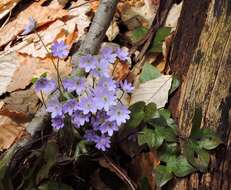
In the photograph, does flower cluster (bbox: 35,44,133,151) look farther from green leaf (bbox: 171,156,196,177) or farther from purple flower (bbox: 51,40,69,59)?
green leaf (bbox: 171,156,196,177)

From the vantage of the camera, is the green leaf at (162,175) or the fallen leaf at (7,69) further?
the fallen leaf at (7,69)

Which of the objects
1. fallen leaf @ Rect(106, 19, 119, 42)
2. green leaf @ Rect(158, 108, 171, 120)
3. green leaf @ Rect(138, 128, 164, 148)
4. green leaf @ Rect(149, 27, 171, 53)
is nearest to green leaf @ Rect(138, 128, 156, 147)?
green leaf @ Rect(138, 128, 164, 148)

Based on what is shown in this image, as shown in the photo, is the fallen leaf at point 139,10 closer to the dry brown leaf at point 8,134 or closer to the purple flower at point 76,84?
the dry brown leaf at point 8,134

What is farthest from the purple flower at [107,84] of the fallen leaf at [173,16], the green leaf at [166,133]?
the fallen leaf at [173,16]

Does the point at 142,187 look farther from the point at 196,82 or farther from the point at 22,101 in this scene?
the point at 22,101

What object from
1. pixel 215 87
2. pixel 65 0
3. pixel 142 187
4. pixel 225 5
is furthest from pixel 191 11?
pixel 65 0

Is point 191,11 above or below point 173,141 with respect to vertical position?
above
